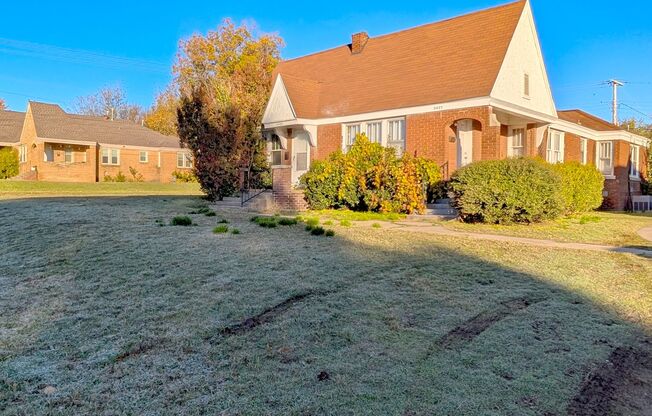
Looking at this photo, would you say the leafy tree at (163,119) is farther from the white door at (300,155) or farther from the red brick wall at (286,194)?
the red brick wall at (286,194)

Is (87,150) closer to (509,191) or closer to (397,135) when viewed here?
(397,135)

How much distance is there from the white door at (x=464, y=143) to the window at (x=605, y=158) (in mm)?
8969

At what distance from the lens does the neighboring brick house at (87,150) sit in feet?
108

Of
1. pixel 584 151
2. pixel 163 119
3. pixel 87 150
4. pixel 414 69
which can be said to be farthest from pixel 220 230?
pixel 163 119

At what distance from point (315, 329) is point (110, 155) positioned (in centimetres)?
3645

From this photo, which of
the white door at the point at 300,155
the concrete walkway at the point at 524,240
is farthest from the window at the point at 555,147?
the concrete walkway at the point at 524,240

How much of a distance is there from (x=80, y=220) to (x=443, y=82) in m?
12.3

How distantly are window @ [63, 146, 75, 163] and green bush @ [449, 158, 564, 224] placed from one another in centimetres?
3115

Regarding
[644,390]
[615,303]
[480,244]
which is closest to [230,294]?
[644,390]

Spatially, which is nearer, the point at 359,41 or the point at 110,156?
the point at 359,41

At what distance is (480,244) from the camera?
26.3 feet

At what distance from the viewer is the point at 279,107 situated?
66.4 ft

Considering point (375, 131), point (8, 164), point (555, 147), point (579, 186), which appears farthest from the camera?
point (8, 164)

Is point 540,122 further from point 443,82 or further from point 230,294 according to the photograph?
point 230,294
